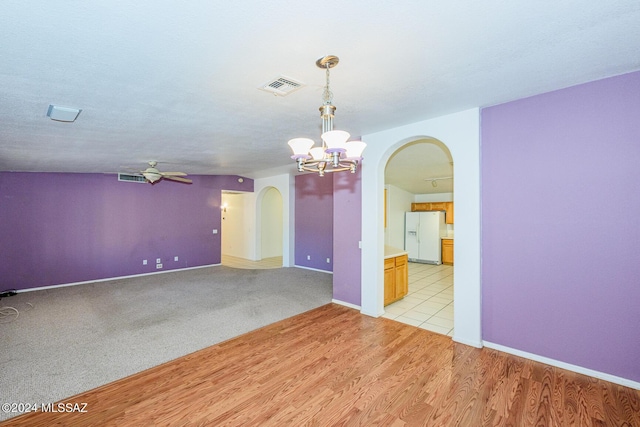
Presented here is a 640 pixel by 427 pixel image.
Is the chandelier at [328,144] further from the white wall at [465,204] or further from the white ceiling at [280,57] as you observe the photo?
the white wall at [465,204]

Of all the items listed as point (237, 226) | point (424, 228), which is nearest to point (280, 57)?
point (424, 228)

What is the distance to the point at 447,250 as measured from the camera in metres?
8.45

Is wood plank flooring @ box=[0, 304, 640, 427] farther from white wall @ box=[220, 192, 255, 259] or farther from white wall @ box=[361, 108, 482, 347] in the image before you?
white wall @ box=[220, 192, 255, 259]

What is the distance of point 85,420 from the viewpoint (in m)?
2.03

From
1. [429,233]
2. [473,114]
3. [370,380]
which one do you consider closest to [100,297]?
[370,380]

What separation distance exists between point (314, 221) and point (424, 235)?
363 cm

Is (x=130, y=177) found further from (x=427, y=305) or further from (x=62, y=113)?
(x=427, y=305)

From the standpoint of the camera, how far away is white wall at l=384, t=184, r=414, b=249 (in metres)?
8.34

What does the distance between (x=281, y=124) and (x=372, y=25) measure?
197 centimetres

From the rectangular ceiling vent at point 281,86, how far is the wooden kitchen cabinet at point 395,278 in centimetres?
296

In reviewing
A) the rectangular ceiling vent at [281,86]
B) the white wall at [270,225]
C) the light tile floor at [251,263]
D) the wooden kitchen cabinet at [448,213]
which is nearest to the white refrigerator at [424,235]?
the wooden kitchen cabinet at [448,213]

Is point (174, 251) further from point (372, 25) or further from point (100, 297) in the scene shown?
point (372, 25)

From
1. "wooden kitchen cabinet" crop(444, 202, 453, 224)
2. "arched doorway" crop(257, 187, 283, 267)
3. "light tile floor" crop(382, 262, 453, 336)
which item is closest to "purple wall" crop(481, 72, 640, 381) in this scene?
"light tile floor" crop(382, 262, 453, 336)

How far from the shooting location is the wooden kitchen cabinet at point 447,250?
837 cm
